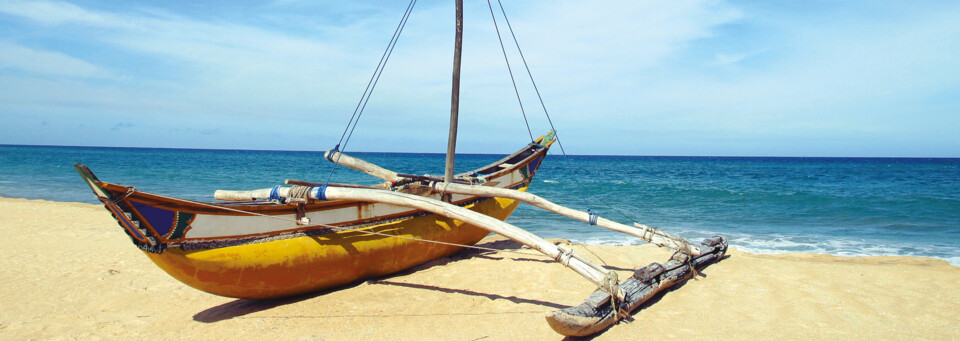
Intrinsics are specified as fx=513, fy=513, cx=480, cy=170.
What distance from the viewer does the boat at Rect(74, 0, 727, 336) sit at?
4008 millimetres

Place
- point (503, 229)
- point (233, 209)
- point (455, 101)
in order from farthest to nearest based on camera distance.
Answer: point (455, 101) → point (503, 229) → point (233, 209)

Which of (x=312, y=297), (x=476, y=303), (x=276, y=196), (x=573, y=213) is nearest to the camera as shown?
(x=276, y=196)

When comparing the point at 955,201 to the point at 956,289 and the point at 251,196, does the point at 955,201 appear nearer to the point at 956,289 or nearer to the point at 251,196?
the point at 956,289

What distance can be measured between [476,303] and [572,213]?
1.72 m

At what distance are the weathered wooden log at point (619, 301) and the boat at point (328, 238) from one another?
0.01m

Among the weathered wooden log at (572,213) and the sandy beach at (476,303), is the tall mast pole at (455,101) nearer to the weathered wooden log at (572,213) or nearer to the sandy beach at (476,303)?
the weathered wooden log at (572,213)

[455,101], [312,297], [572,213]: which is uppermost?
[455,101]

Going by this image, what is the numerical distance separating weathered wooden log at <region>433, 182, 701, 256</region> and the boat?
14mm

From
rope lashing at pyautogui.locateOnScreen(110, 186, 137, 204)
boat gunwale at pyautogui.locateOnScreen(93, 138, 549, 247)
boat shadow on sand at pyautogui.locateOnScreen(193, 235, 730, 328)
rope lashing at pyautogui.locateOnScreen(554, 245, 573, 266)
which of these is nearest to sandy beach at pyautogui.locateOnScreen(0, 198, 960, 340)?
boat shadow on sand at pyautogui.locateOnScreen(193, 235, 730, 328)

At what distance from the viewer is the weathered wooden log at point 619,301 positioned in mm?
3908

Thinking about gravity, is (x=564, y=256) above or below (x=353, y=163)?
below

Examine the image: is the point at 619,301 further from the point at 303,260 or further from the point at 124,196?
the point at 124,196

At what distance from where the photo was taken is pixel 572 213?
20.1 ft

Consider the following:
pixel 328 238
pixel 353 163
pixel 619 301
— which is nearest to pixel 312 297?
pixel 328 238
